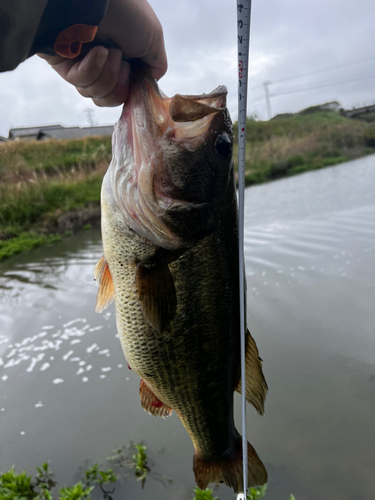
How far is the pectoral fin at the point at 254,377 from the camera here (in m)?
1.44

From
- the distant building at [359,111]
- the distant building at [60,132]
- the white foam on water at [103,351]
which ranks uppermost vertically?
the distant building at [60,132]

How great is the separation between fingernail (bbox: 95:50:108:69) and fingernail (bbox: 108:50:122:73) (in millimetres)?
31

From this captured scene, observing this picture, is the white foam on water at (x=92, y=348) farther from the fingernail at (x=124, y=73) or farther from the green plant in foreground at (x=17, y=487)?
the fingernail at (x=124, y=73)

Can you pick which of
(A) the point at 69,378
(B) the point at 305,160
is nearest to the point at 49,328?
(A) the point at 69,378

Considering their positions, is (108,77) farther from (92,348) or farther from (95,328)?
(95,328)

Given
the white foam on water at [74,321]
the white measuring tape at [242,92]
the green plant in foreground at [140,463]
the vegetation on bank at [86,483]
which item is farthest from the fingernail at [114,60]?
the white foam on water at [74,321]

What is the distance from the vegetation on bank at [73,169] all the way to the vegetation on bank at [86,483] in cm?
627

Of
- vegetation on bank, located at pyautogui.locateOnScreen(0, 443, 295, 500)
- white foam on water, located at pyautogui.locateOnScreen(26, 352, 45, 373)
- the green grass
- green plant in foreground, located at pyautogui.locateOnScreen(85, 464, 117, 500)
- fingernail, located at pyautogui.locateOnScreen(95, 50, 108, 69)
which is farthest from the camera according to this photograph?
the green grass

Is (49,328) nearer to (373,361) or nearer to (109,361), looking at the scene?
(109,361)

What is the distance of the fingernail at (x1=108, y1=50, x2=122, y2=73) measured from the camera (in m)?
1.11

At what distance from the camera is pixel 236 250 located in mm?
1410

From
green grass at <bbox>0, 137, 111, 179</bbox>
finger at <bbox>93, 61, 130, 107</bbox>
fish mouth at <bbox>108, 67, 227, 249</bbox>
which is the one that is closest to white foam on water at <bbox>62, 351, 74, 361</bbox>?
fish mouth at <bbox>108, 67, 227, 249</bbox>

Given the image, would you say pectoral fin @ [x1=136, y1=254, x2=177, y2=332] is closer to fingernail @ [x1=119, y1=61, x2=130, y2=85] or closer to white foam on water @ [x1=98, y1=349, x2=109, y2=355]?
fingernail @ [x1=119, y1=61, x2=130, y2=85]

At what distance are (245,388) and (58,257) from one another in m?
6.61
